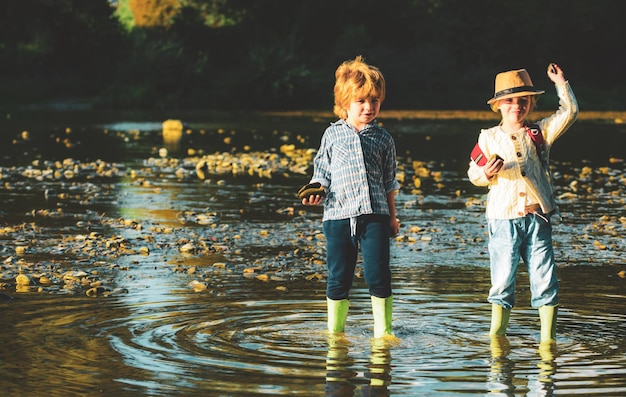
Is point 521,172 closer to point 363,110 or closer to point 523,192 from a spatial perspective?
point 523,192

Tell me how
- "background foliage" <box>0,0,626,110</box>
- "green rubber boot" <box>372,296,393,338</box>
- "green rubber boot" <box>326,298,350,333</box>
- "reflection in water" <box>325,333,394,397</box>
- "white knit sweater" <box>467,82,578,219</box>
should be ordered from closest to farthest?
"reflection in water" <box>325,333,394,397</box>, "white knit sweater" <box>467,82,578,219</box>, "green rubber boot" <box>372,296,393,338</box>, "green rubber boot" <box>326,298,350,333</box>, "background foliage" <box>0,0,626,110</box>

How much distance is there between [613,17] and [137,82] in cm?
2088

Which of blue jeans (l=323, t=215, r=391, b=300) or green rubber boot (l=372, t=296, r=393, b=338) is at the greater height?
blue jeans (l=323, t=215, r=391, b=300)

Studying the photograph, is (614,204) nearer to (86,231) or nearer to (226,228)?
(226,228)

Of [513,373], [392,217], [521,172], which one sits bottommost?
[513,373]

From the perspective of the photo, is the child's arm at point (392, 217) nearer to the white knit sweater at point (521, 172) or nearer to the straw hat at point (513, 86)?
the white knit sweater at point (521, 172)

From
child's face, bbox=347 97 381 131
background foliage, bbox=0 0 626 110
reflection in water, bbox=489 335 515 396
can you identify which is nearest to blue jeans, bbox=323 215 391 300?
child's face, bbox=347 97 381 131

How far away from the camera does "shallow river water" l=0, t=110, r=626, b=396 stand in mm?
6184

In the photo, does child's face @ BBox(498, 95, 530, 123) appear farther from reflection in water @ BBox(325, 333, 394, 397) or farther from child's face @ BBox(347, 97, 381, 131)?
reflection in water @ BBox(325, 333, 394, 397)

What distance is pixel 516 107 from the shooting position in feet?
23.2

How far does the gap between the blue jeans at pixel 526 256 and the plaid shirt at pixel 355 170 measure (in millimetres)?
647

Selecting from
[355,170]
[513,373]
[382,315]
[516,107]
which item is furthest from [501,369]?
[516,107]

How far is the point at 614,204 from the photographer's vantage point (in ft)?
46.6

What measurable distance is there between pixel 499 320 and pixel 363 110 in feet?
4.54
